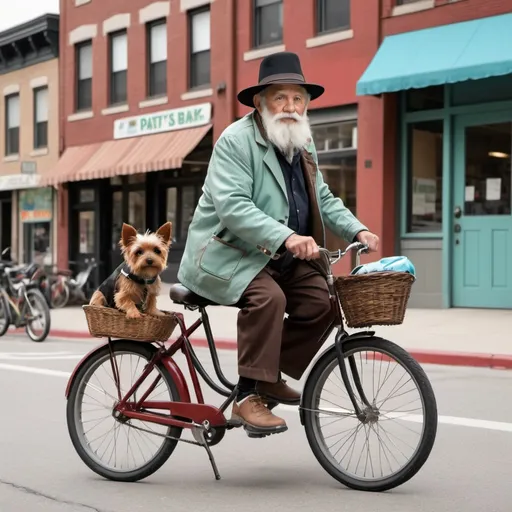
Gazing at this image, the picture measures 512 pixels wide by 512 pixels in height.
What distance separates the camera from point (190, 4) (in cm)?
2022

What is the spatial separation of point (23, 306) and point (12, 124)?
14.6 meters

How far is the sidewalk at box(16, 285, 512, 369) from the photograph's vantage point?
9.95m

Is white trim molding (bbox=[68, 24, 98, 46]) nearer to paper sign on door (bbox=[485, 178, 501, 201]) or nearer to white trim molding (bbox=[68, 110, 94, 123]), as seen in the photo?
white trim molding (bbox=[68, 110, 94, 123])

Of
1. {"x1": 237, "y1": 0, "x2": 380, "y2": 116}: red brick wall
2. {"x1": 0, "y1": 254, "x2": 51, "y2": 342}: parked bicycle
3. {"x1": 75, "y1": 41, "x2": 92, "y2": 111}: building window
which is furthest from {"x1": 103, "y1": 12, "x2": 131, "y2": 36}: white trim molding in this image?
{"x1": 0, "y1": 254, "x2": 51, "y2": 342}: parked bicycle

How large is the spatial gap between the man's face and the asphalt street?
5.25ft

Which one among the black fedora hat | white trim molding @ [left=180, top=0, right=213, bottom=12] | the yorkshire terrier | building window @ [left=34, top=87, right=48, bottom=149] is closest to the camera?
the black fedora hat

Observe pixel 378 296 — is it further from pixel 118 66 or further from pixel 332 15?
pixel 118 66

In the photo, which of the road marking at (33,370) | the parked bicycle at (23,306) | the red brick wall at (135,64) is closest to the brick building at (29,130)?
the red brick wall at (135,64)

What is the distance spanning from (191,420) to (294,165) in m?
1.39

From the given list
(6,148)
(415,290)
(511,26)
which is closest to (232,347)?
(415,290)

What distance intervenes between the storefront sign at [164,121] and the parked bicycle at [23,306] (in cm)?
669

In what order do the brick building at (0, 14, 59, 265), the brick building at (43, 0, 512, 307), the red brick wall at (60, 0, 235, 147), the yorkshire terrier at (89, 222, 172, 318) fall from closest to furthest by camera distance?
1. the yorkshire terrier at (89, 222, 172, 318)
2. the brick building at (43, 0, 512, 307)
3. the red brick wall at (60, 0, 235, 147)
4. the brick building at (0, 14, 59, 265)

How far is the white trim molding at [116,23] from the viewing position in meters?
22.1

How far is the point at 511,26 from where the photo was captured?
45.2 feet
